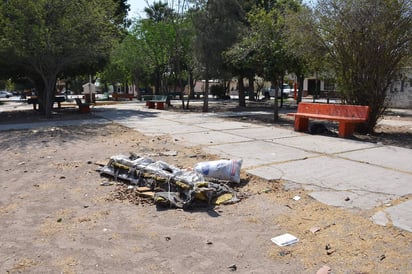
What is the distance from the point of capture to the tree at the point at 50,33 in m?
14.9

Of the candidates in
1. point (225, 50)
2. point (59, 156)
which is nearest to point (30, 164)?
point (59, 156)

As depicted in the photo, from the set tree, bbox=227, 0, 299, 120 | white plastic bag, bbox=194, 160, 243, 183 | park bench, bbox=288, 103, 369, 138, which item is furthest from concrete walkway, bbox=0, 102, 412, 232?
tree, bbox=227, 0, 299, 120

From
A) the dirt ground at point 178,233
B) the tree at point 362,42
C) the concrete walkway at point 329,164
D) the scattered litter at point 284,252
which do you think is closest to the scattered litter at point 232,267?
the dirt ground at point 178,233

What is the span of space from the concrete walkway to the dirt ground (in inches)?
13.9

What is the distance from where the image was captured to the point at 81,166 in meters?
7.34

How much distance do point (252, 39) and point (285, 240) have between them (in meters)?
12.2

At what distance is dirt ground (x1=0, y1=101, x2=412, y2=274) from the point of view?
3484 millimetres

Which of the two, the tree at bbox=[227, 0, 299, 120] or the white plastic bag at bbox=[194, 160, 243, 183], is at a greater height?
the tree at bbox=[227, 0, 299, 120]

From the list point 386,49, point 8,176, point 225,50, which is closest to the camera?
point 8,176

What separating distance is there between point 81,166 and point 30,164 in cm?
115

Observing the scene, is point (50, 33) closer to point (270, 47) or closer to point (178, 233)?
point (270, 47)

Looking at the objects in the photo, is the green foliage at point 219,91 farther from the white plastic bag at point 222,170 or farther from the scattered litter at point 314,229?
the scattered litter at point 314,229

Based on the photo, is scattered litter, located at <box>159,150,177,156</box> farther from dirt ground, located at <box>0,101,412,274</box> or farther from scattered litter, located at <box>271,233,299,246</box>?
scattered litter, located at <box>271,233,299,246</box>

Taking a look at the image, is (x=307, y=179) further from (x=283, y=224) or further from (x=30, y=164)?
(x=30, y=164)
